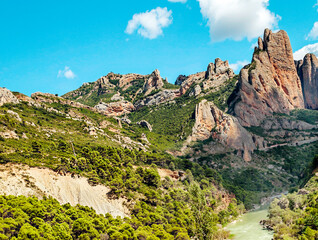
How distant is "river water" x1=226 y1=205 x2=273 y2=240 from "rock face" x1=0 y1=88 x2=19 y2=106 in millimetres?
82598

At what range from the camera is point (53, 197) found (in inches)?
1843

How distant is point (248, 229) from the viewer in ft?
201

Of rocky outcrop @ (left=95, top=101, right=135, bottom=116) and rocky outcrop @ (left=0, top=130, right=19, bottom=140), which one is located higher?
rocky outcrop @ (left=95, top=101, right=135, bottom=116)

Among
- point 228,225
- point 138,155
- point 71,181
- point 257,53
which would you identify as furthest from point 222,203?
point 257,53

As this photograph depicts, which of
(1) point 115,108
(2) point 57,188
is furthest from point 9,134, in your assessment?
(1) point 115,108

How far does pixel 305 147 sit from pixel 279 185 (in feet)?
121

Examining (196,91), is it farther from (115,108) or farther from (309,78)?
(309,78)

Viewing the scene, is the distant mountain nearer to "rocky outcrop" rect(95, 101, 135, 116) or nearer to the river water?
"rocky outcrop" rect(95, 101, 135, 116)

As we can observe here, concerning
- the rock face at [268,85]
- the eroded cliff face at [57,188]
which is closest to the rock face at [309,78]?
the rock face at [268,85]

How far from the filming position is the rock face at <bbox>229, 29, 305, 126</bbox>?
14800 centimetres

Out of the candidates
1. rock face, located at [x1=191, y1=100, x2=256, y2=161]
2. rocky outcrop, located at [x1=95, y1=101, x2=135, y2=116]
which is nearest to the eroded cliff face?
rock face, located at [x1=191, y1=100, x2=256, y2=161]

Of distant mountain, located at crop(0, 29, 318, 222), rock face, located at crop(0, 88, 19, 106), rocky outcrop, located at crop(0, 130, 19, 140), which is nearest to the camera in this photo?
rocky outcrop, located at crop(0, 130, 19, 140)

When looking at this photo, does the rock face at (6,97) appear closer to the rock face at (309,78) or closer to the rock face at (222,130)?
the rock face at (222,130)

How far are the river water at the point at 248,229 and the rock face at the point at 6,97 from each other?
82.6 m
